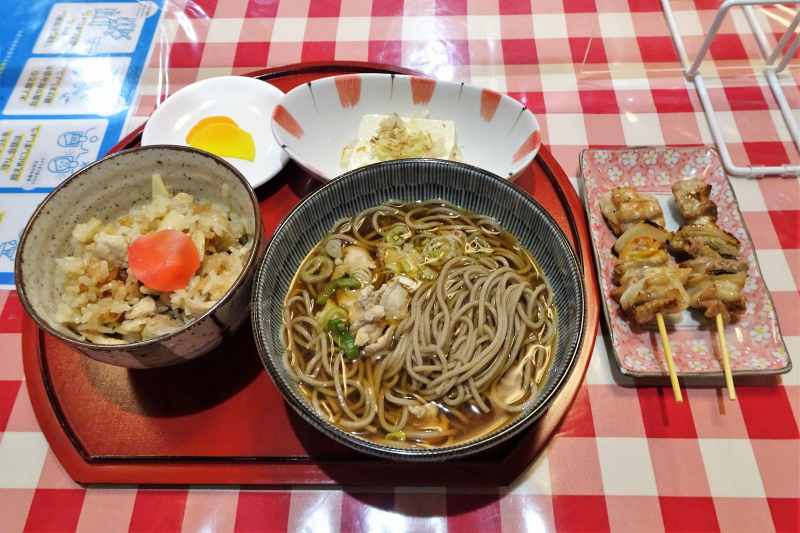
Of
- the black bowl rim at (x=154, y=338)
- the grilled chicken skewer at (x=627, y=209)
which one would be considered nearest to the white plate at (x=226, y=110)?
the black bowl rim at (x=154, y=338)

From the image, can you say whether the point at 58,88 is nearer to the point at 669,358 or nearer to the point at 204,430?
the point at 204,430

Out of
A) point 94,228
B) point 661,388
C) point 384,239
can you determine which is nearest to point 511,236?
point 384,239

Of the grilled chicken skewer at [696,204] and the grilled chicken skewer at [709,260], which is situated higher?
the grilled chicken skewer at [696,204]

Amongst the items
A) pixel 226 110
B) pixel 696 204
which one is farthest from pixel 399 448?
pixel 226 110

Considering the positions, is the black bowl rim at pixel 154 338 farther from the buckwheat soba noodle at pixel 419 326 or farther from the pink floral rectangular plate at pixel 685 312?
the pink floral rectangular plate at pixel 685 312

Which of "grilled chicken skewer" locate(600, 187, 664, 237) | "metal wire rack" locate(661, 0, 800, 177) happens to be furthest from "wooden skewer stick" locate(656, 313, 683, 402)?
"metal wire rack" locate(661, 0, 800, 177)

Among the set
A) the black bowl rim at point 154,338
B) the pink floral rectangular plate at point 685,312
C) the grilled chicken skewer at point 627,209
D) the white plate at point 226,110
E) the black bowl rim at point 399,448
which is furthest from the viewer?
the white plate at point 226,110

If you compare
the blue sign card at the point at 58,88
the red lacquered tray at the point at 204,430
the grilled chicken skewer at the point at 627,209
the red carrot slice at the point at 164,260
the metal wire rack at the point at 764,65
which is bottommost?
the red lacquered tray at the point at 204,430
